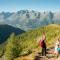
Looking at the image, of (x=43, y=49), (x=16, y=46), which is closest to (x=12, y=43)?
(x=16, y=46)

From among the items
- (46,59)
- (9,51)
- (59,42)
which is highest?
(59,42)

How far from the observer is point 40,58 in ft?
106

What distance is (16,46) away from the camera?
448 feet

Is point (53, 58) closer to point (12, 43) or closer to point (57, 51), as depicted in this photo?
point (57, 51)

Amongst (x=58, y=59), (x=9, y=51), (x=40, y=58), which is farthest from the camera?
(x=9, y=51)

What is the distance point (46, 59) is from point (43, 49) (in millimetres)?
2003

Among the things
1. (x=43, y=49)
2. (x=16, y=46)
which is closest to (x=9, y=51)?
(x=16, y=46)

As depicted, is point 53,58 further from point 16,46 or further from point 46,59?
point 16,46

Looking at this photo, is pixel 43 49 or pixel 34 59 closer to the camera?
pixel 34 59

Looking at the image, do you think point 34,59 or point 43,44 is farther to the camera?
point 43,44

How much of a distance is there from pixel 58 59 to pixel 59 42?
3.42 m

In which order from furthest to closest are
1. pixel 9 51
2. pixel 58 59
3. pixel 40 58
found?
1. pixel 9 51
2. pixel 40 58
3. pixel 58 59

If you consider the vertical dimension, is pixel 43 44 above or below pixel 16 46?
above

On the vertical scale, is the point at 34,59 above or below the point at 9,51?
above
